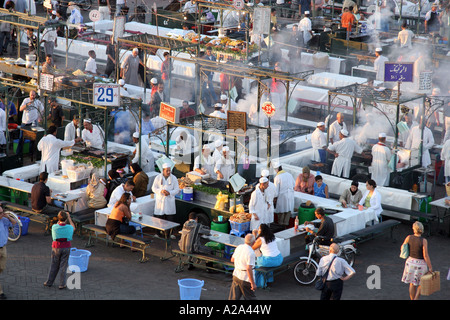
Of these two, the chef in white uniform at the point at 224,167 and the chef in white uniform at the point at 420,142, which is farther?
the chef in white uniform at the point at 420,142

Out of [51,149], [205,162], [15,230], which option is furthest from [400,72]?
[15,230]

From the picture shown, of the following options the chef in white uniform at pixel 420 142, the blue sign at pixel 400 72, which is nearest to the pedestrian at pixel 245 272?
the blue sign at pixel 400 72

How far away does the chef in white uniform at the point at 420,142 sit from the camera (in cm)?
2005

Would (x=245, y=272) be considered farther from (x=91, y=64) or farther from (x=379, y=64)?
(x=91, y=64)

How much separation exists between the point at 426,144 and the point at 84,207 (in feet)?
25.9

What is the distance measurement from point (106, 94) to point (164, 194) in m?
2.54

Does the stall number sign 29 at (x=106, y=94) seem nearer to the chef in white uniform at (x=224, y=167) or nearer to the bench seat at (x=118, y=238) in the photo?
the chef in white uniform at (x=224, y=167)

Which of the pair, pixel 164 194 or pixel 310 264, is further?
pixel 164 194

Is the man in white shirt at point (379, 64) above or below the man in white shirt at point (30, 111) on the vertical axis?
above

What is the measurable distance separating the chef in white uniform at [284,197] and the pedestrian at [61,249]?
447 centimetres

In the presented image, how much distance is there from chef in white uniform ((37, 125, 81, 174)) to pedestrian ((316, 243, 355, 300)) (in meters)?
7.79

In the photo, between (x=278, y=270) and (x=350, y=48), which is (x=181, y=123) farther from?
(x=350, y=48)

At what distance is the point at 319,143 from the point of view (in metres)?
20.4
